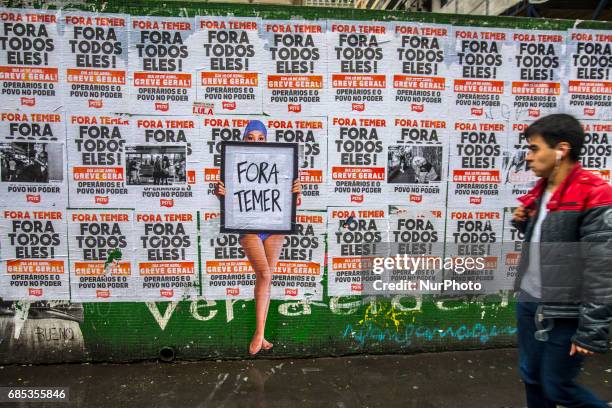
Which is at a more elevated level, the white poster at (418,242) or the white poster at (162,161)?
the white poster at (162,161)

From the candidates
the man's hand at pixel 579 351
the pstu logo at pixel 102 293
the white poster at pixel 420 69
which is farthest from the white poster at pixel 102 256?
the man's hand at pixel 579 351

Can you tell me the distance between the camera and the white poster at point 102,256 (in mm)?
3709

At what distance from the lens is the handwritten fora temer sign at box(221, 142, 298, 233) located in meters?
3.76

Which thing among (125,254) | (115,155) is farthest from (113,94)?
(125,254)

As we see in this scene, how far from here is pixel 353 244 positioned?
12.9 feet

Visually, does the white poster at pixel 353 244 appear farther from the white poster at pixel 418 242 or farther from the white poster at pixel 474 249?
the white poster at pixel 474 249

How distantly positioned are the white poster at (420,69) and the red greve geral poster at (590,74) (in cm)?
123

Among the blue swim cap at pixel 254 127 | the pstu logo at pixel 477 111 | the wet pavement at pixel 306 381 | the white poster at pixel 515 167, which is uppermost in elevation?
the pstu logo at pixel 477 111

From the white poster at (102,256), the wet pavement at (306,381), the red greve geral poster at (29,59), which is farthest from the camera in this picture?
the white poster at (102,256)

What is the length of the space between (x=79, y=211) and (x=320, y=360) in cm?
263

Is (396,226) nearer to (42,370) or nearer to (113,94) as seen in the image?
(113,94)

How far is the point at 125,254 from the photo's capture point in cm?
376

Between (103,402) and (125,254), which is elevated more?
(125,254)

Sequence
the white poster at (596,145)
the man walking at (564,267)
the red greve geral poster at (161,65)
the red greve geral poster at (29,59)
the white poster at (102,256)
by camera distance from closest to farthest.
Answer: the man walking at (564,267) < the red greve geral poster at (29,59) < the red greve geral poster at (161,65) < the white poster at (102,256) < the white poster at (596,145)
